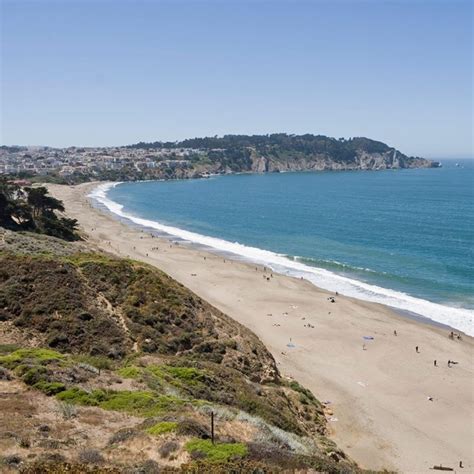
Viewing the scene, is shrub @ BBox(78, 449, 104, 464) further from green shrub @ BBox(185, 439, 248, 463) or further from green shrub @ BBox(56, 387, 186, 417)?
green shrub @ BBox(56, 387, 186, 417)

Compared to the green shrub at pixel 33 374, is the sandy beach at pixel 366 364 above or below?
below

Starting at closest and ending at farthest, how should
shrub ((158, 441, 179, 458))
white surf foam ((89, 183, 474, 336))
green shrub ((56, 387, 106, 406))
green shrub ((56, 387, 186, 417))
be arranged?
shrub ((158, 441, 179, 458))
green shrub ((56, 387, 186, 417))
green shrub ((56, 387, 106, 406))
white surf foam ((89, 183, 474, 336))

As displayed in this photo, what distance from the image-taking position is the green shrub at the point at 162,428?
1209cm

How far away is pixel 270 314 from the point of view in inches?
1544

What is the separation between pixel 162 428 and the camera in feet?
40.1

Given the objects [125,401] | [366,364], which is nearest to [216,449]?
[125,401]

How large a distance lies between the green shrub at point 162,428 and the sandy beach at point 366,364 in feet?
A: 34.1

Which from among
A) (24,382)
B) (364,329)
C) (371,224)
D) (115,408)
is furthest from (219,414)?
(371,224)

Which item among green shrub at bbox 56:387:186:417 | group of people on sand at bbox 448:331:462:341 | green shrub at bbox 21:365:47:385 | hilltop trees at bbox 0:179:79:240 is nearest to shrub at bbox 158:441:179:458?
green shrub at bbox 56:387:186:417

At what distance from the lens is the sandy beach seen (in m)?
21.8

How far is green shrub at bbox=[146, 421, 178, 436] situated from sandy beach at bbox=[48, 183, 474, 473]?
10.4 metres

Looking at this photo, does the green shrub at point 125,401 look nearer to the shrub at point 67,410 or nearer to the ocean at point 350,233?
the shrub at point 67,410

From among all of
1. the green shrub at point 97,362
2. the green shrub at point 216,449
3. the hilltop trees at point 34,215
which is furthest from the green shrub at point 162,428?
the hilltop trees at point 34,215

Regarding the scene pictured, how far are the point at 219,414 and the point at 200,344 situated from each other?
819cm
